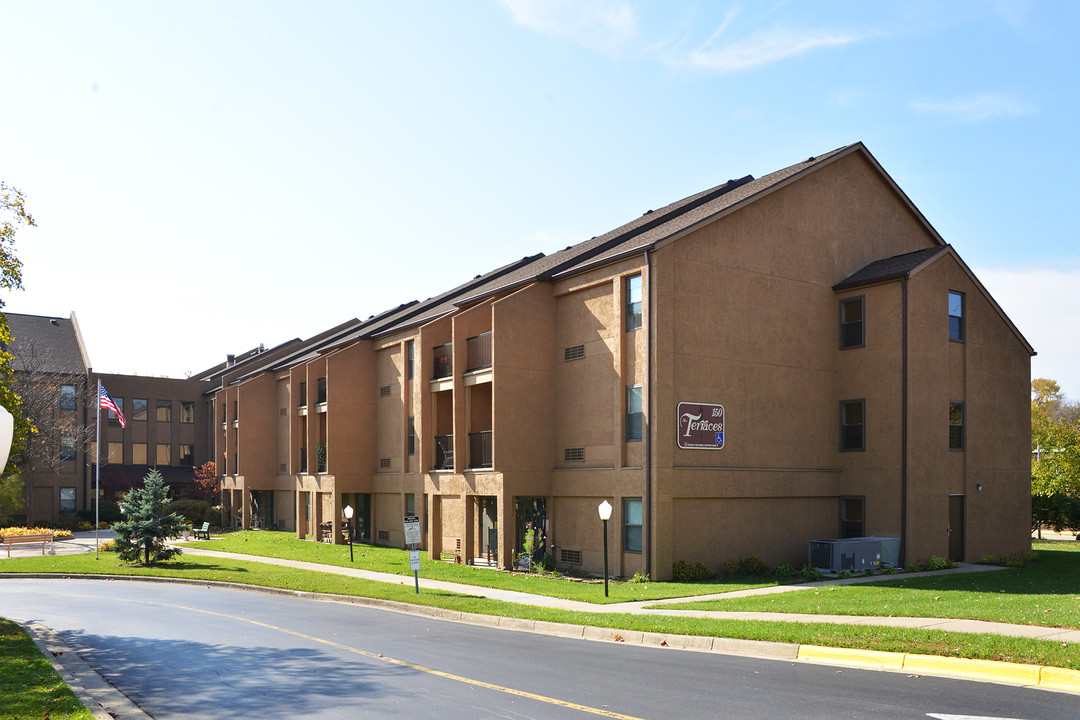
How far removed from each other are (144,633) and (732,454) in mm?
16270

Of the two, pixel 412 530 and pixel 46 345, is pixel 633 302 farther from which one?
pixel 46 345

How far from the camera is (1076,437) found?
1727 inches

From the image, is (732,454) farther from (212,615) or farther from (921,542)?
(212,615)

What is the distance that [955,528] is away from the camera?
1085 inches

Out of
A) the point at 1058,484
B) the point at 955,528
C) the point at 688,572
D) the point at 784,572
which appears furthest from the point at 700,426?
the point at 1058,484

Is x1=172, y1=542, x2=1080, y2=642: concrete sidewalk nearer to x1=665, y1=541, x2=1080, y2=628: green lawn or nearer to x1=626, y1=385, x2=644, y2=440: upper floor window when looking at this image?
x1=665, y1=541, x2=1080, y2=628: green lawn

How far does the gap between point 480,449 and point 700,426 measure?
8.46 meters

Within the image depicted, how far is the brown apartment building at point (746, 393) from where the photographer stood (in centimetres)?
2480

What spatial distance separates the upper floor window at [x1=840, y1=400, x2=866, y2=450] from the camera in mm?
27609

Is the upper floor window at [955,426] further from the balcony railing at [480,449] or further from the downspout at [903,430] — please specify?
the balcony railing at [480,449]

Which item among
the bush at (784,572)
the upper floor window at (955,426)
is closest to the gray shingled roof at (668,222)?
the upper floor window at (955,426)

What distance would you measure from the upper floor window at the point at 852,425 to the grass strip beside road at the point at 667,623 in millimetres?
13765

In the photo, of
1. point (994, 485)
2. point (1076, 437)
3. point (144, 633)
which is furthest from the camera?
point (1076, 437)

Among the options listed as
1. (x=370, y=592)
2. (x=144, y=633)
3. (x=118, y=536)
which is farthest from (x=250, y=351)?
(x=144, y=633)
